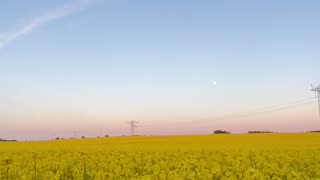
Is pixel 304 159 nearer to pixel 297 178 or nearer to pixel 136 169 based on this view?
pixel 136 169

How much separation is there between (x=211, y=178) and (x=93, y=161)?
26.8ft

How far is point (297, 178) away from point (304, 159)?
879 centimetres

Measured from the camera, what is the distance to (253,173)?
27.8ft

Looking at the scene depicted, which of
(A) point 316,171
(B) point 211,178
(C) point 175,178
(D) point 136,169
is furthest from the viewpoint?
(D) point 136,169

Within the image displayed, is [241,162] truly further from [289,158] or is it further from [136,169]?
[136,169]

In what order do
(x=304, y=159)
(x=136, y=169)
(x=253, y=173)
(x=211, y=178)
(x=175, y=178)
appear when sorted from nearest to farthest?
1. (x=253, y=173)
2. (x=175, y=178)
3. (x=211, y=178)
4. (x=136, y=169)
5. (x=304, y=159)

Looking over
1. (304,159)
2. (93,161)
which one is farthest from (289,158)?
(93,161)

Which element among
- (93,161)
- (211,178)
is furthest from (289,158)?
(211,178)

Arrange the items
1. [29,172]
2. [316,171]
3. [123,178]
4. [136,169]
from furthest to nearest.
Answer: [136,169] → [29,172] → [316,171] → [123,178]

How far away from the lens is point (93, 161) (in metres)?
17.5

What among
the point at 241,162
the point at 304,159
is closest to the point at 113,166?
the point at 241,162

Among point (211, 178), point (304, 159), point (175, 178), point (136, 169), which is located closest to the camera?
point (175, 178)

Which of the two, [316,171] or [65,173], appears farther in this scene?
[65,173]

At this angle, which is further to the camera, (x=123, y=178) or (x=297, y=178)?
(x=123, y=178)
